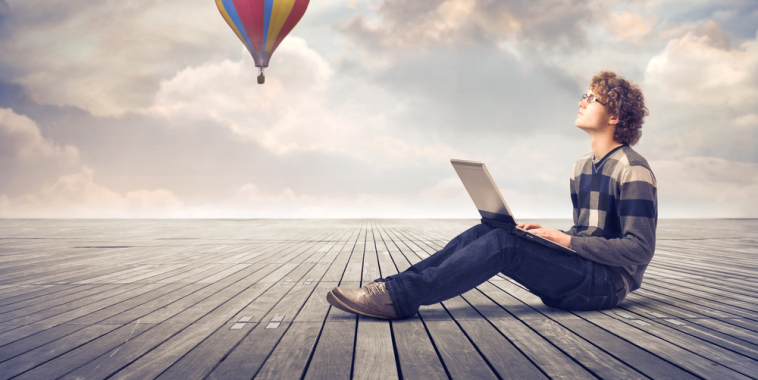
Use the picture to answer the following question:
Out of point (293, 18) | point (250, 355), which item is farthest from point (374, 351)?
point (293, 18)

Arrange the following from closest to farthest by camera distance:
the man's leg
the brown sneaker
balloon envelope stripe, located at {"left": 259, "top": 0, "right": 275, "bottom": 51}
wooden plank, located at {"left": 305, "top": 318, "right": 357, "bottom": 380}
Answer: wooden plank, located at {"left": 305, "top": 318, "right": 357, "bottom": 380}
the brown sneaker
the man's leg
balloon envelope stripe, located at {"left": 259, "top": 0, "right": 275, "bottom": 51}

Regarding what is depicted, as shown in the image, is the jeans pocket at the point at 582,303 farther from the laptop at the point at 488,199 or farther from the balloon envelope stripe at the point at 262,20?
the balloon envelope stripe at the point at 262,20

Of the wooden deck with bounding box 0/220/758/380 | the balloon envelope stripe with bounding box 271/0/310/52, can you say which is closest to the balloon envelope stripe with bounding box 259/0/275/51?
the balloon envelope stripe with bounding box 271/0/310/52

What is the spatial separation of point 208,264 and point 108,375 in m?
2.68

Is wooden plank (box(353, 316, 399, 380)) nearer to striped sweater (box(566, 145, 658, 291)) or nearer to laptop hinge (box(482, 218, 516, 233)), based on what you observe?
laptop hinge (box(482, 218, 516, 233))

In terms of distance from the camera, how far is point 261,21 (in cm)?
754

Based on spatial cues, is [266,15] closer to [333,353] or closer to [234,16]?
[234,16]

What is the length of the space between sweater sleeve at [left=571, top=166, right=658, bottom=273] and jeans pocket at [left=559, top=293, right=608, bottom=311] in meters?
0.22

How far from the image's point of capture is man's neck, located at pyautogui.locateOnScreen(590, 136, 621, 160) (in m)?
1.89

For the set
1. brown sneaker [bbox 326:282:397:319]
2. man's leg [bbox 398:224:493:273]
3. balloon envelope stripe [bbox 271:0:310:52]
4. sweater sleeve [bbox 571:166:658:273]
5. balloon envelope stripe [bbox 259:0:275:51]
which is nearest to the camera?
sweater sleeve [bbox 571:166:658:273]

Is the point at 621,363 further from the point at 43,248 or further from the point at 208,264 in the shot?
the point at 43,248

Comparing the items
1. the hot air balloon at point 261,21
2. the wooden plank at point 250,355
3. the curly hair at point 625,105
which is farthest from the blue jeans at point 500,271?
the hot air balloon at point 261,21

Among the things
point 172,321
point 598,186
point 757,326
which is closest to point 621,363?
point 598,186

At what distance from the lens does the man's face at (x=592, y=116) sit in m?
1.90
